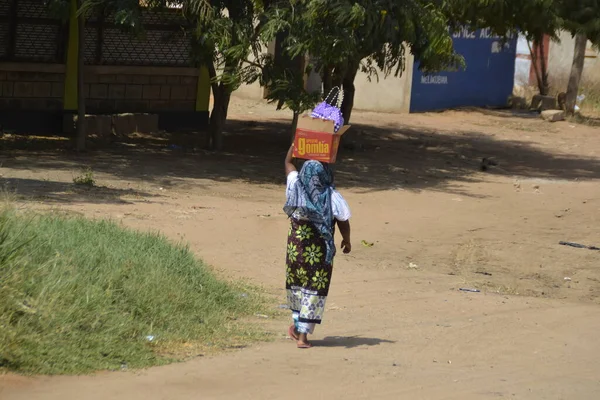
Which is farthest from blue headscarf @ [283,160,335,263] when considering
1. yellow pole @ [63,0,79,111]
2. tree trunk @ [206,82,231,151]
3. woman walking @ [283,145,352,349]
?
yellow pole @ [63,0,79,111]

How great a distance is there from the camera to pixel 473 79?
27500 mm

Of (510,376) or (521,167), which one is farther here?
(521,167)

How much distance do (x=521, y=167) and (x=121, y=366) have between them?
13.9m

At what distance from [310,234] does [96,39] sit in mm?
12133

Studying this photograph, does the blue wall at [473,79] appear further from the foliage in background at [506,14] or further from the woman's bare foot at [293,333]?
the woman's bare foot at [293,333]

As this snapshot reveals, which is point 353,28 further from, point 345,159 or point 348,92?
point 345,159

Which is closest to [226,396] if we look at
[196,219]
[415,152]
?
[196,219]

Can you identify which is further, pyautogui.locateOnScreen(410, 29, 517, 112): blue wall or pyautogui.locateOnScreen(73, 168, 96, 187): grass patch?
pyautogui.locateOnScreen(410, 29, 517, 112): blue wall

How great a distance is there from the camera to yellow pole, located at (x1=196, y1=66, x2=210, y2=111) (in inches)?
761

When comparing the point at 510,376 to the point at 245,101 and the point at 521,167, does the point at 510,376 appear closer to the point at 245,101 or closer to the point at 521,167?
the point at 521,167

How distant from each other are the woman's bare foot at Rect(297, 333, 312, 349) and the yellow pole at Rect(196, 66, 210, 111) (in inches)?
523

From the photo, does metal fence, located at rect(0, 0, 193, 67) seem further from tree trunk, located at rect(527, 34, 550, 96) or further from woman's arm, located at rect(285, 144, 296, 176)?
tree trunk, located at rect(527, 34, 550, 96)

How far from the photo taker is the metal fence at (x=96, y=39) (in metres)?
16.5

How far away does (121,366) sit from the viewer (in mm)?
5516
